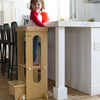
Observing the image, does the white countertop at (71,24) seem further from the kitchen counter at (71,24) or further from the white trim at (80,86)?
the white trim at (80,86)

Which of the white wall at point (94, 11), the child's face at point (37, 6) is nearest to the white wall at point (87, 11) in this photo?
the white wall at point (94, 11)

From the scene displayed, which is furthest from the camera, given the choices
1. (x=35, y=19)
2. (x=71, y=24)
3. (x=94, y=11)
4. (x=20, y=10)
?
(x=20, y=10)

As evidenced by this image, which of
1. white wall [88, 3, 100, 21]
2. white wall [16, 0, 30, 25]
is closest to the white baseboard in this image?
white wall [88, 3, 100, 21]

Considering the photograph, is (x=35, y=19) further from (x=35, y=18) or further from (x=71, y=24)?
(x=71, y=24)

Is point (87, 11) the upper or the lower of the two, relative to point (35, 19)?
upper

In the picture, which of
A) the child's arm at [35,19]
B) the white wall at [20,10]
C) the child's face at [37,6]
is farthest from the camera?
the white wall at [20,10]

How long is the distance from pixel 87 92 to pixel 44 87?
0.57 metres

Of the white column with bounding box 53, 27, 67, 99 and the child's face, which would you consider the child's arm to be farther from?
the white column with bounding box 53, 27, 67, 99

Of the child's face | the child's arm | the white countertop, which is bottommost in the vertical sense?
the white countertop

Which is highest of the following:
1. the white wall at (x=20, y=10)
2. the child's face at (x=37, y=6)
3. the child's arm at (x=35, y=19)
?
the white wall at (x=20, y=10)

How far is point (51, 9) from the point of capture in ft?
29.5

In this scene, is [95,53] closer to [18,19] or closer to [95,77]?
[95,77]

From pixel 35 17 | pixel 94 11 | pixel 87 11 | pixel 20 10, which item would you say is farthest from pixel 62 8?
pixel 35 17

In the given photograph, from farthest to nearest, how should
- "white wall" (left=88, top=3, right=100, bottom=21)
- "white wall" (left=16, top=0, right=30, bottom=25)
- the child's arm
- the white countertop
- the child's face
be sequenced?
1. "white wall" (left=16, top=0, right=30, bottom=25)
2. "white wall" (left=88, top=3, right=100, bottom=21)
3. the child's face
4. the child's arm
5. the white countertop
